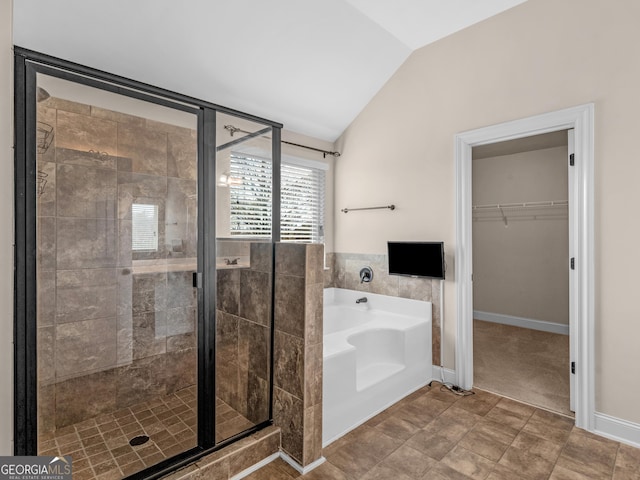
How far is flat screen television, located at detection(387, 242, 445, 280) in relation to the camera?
2967 mm

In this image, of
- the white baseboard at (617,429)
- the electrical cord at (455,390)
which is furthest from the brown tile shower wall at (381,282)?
the white baseboard at (617,429)

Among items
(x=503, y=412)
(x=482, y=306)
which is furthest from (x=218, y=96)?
(x=482, y=306)

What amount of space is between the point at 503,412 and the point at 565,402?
551 mm

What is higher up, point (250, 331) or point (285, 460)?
point (250, 331)

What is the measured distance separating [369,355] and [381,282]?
847mm

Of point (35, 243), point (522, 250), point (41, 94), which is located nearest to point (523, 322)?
point (522, 250)

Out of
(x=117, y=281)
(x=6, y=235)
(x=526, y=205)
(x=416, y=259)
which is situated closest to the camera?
(x=6, y=235)

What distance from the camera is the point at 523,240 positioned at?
483cm

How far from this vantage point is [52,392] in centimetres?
172

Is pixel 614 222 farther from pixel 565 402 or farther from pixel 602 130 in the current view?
pixel 565 402

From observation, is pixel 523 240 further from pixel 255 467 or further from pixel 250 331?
pixel 255 467

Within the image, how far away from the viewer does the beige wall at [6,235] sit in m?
1.09

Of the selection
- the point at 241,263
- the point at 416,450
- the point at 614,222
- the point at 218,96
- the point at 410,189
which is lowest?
the point at 416,450

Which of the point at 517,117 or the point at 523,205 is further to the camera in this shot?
the point at 523,205
